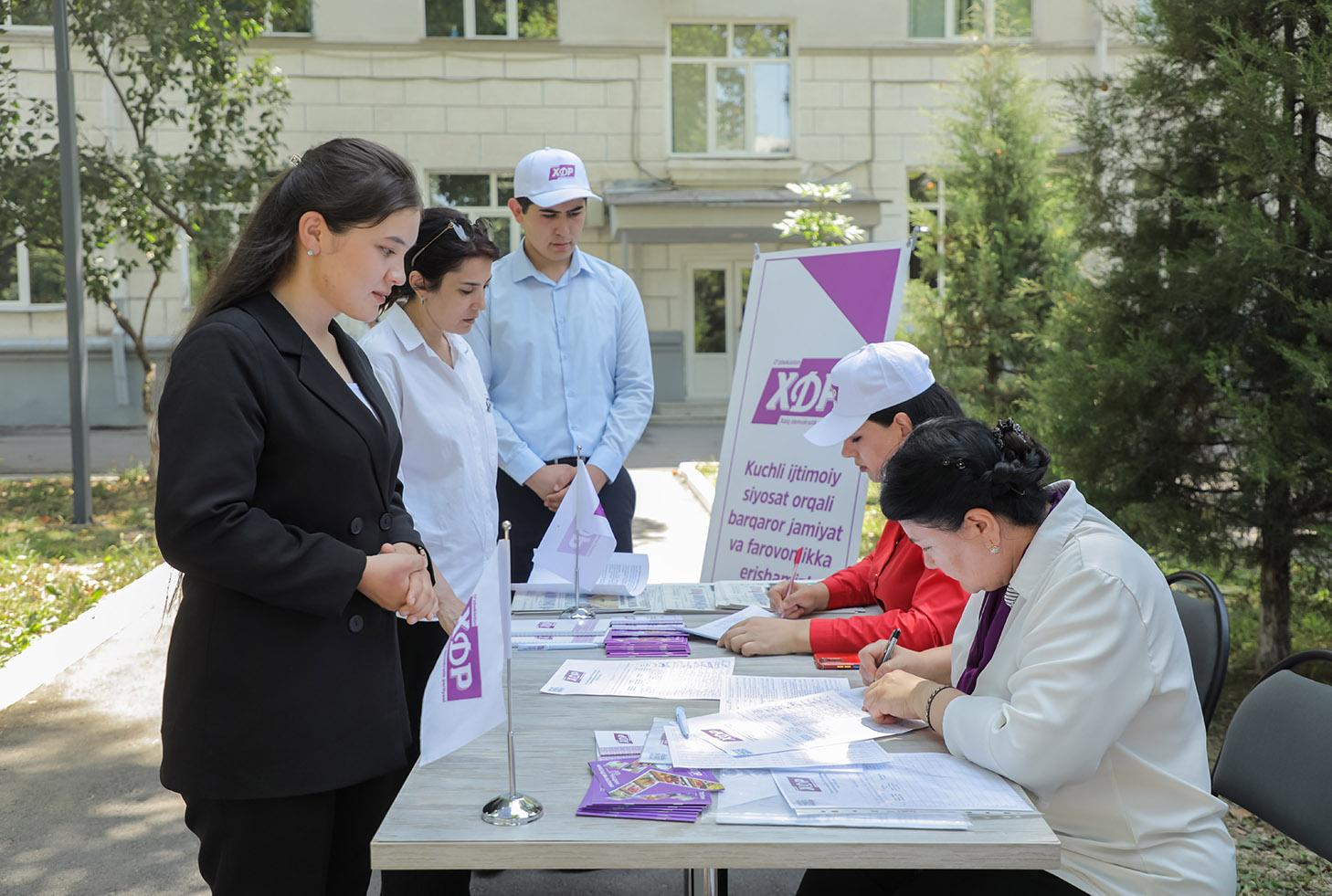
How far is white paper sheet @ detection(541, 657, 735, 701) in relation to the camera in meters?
2.35

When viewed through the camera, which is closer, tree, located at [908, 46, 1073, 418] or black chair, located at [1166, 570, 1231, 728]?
black chair, located at [1166, 570, 1231, 728]

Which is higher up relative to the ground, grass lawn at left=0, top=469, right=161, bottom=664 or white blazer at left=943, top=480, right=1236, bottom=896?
white blazer at left=943, top=480, right=1236, bottom=896

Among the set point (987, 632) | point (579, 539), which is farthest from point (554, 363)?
point (987, 632)

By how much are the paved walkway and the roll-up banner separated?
1497mm

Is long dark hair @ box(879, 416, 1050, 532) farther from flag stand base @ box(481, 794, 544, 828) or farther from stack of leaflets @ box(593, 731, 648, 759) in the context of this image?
flag stand base @ box(481, 794, 544, 828)

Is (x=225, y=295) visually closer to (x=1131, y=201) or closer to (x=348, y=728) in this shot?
(x=348, y=728)

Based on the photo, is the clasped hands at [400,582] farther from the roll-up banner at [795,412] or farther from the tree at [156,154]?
the tree at [156,154]

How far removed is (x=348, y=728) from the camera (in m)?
1.99

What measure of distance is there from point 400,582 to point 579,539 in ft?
3.94

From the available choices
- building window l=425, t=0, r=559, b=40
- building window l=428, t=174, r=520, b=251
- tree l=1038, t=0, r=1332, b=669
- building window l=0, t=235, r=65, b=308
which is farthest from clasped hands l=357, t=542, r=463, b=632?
building window l=0, t=235, r=65, b=308

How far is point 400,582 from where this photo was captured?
2.00m

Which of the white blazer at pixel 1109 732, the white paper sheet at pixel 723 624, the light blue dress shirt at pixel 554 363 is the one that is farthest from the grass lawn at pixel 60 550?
the white blazer at pixel 1109 732

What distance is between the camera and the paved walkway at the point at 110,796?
338 centimetres

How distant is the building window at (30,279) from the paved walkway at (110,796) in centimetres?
1135
